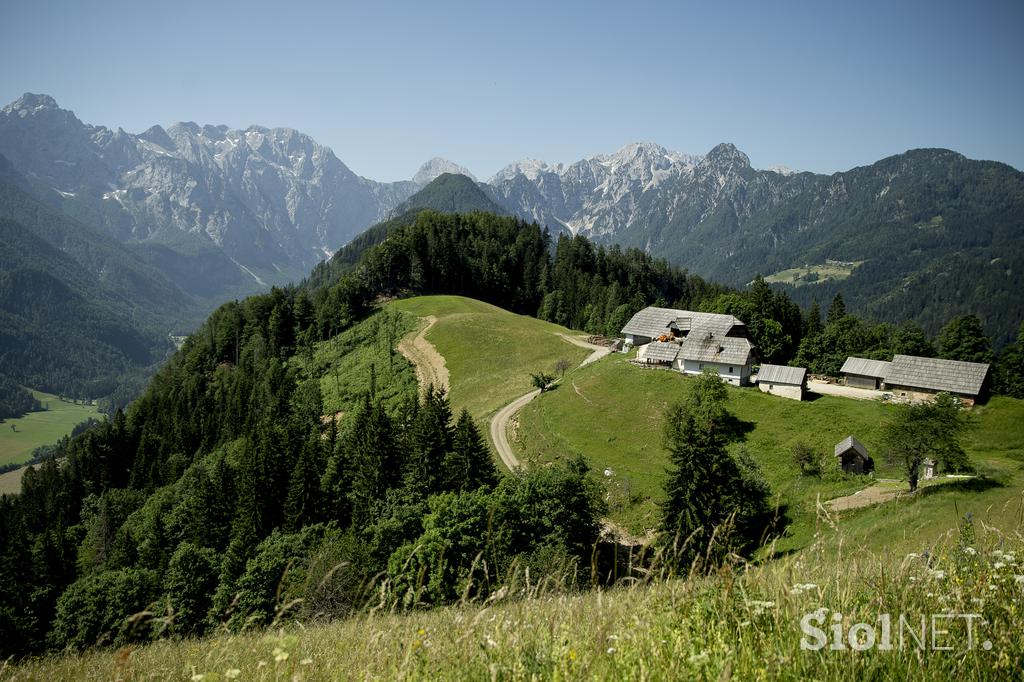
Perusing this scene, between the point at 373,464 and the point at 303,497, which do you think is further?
the point at 373,464

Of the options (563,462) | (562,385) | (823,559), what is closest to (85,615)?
(563,462)

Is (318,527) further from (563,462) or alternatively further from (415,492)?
(563,462)

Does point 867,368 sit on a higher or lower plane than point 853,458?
higher

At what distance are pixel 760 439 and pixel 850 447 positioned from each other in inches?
342

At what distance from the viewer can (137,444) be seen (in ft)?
329

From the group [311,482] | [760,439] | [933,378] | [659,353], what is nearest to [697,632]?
[311,482]

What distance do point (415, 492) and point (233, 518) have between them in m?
21.0

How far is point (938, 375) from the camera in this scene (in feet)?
201

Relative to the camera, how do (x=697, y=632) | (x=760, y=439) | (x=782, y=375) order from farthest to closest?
(x=782, y=375) < (x=760, y=439) < (x=697, y=632)

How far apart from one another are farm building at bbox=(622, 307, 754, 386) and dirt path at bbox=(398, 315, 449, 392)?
3013 cm

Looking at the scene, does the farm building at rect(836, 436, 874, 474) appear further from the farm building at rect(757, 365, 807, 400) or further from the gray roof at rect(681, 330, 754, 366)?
the gray roof at rect(681, 330, 754, 366)

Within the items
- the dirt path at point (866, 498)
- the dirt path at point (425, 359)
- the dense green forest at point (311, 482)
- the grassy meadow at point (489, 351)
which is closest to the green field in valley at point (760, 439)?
the dirt path at point (866, 498)

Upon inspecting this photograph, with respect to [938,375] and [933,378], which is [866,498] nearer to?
[933,378]

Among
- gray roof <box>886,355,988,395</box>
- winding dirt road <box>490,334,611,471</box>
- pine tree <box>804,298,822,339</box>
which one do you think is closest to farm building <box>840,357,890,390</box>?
gray roof <box>886,355,988,395</box>
